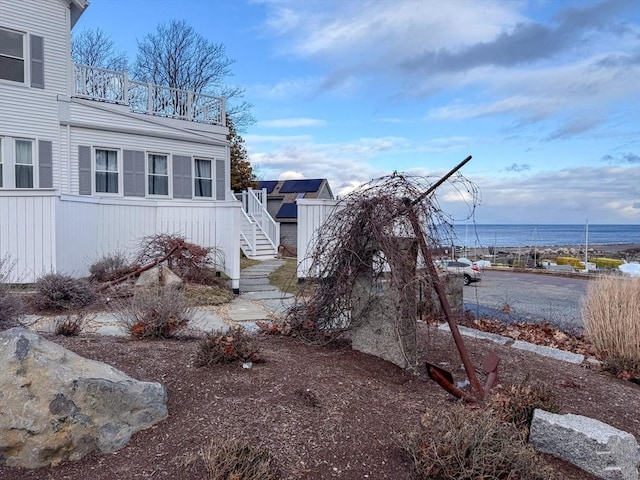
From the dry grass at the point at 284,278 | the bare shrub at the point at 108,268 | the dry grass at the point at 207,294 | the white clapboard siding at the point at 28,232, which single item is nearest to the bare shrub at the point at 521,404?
the dry grass at the point at 207,294

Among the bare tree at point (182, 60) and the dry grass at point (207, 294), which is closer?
the dry grass at point (207, 294)

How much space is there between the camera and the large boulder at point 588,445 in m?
2.54

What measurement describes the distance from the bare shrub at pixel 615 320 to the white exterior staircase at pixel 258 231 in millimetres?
10397

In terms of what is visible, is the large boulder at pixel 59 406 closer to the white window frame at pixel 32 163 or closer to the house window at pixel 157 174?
the white window frame at pixel 32 163

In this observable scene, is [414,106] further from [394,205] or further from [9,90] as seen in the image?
[9,90]

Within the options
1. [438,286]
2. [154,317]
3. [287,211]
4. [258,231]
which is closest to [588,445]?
[438,286]

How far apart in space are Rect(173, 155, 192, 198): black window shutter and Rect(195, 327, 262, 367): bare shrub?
11693 mm

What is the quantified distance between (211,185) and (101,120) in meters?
3.89

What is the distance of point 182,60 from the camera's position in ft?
101

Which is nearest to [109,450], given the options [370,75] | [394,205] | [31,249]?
[394,205]

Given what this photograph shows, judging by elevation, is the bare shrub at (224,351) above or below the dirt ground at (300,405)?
above

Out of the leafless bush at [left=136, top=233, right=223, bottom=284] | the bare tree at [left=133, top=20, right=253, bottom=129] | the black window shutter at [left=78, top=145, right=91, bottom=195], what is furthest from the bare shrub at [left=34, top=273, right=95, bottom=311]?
the bare tree at [left=133, top=20, right=253, bottom=129]

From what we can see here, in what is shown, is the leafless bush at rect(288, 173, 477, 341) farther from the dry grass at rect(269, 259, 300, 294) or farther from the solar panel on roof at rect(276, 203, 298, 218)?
the solar panel on roof at rect(276, 203, 298, 218)

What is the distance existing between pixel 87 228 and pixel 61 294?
2917 millimetres
